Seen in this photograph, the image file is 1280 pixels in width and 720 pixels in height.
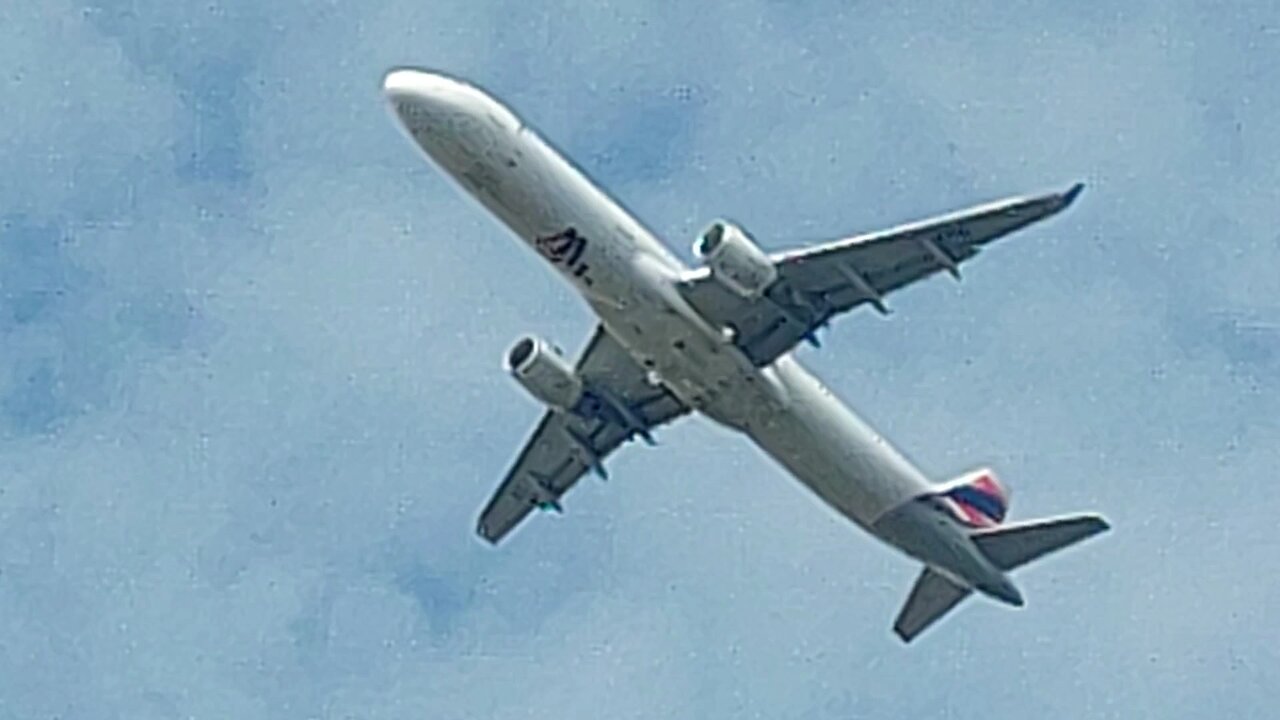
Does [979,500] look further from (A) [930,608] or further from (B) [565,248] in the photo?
(B) [565,248]

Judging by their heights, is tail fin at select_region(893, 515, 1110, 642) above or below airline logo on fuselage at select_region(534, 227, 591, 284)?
below

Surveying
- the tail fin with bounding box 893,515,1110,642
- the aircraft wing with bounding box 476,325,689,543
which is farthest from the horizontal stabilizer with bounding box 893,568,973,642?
the aircraft wing with bounding box 476,325,689,543

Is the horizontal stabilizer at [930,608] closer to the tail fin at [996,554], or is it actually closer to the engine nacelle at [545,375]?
the tail fin at [996,554]

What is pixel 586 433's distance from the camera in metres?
106

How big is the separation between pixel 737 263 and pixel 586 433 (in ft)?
43.0

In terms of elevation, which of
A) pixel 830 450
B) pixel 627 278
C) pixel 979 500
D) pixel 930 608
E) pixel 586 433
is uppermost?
pixel 627 278

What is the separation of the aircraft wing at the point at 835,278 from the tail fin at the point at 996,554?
30.9ft

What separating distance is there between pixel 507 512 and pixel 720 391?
1213 cm

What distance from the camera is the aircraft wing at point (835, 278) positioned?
92312mm

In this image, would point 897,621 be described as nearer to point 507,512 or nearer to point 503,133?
point 507,512

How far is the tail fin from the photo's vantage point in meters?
99.5

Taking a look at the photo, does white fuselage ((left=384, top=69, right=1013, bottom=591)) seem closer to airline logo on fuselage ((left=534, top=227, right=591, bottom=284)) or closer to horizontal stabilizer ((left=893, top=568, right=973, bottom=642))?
airline logo on fuselage ((left=534, top=227, right=591, bottom=284))

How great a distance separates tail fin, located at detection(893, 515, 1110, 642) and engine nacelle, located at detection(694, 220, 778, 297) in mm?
12226

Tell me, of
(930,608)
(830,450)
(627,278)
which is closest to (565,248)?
(627,278)
